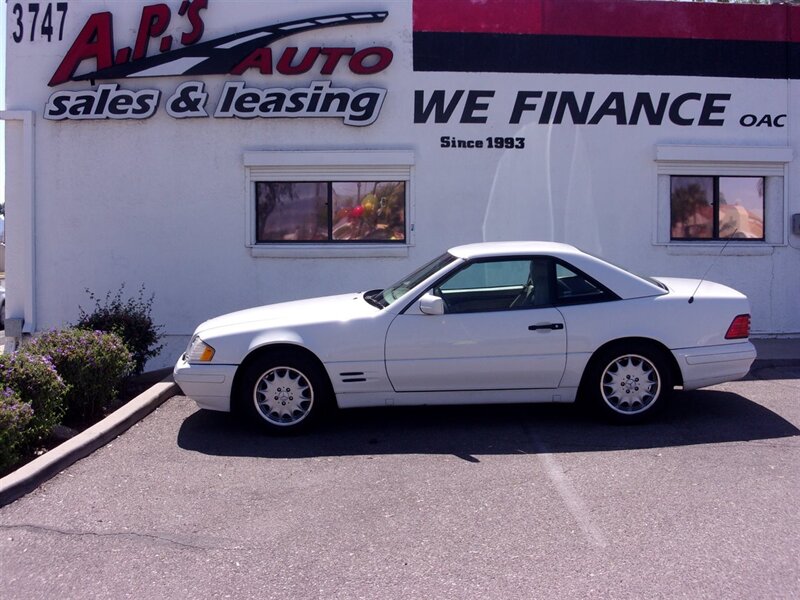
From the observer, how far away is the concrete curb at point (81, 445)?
5.71 m

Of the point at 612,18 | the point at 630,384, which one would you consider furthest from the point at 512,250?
the point at 612,18

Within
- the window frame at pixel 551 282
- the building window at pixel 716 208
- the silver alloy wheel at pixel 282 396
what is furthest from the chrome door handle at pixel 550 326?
the building window at pixel 716 208

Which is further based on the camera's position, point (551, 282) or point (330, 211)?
point (330, 211)

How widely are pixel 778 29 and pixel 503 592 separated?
9.89m

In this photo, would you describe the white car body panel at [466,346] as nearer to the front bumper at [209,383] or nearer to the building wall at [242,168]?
the front bumper at [209,383]

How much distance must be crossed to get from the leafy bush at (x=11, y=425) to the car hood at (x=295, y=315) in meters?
1.59

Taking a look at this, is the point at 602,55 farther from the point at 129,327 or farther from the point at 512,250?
the point at 129,327

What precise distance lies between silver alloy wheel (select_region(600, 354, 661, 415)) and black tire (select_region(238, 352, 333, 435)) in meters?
2.34

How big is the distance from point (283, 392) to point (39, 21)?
6.99 m

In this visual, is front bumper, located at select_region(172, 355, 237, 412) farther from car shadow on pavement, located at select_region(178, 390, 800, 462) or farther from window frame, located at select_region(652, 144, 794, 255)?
window frame, located at select_region(652, 144, 794, 255)

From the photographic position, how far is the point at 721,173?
37.8 feet

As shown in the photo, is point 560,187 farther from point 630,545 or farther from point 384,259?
point 630,545

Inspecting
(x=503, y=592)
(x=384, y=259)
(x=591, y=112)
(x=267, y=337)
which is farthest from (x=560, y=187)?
(x=503, y=592)

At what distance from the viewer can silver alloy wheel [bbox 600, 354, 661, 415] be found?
7.24 meters
